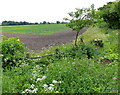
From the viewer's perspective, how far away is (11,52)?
215 inches

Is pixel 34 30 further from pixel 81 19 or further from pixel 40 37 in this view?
pixel 81 19

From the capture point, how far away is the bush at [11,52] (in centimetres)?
519

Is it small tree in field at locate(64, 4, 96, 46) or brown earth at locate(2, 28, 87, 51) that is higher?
small tree in field at locate(64, 4, 96, 46)

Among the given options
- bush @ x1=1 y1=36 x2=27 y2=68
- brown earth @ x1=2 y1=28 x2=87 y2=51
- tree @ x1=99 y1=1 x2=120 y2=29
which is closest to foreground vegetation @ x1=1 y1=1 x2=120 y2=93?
bush @ x1=1 y1=36 x2=27 y2=68

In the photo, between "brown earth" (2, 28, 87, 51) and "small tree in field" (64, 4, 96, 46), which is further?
"brown earth" (2, 28, 87, 51)

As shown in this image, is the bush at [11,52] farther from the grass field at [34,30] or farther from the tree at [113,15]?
the grass field at [34,30]

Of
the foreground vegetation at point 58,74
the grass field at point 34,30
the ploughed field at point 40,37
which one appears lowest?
the foreground vegetation at point 58,74

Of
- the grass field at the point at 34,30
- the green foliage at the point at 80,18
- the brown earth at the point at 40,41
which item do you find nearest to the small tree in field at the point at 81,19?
the green foliage at the point at 80,18

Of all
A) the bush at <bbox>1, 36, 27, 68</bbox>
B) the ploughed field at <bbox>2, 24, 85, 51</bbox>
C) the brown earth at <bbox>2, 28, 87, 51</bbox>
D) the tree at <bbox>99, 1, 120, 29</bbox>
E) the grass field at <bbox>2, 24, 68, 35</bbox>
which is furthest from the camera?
the grass field at <bbox>2, 24, 68, 35</bbox>

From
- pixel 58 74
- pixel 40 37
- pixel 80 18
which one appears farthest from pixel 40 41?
pixel 58 74

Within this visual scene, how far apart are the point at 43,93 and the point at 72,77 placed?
98 cm

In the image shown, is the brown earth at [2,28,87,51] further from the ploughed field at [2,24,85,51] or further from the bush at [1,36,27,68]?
the bush at [1,36,27,68]

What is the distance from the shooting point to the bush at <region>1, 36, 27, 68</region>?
5.19 m

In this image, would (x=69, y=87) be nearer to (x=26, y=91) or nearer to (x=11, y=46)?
(x=26, y=91)
